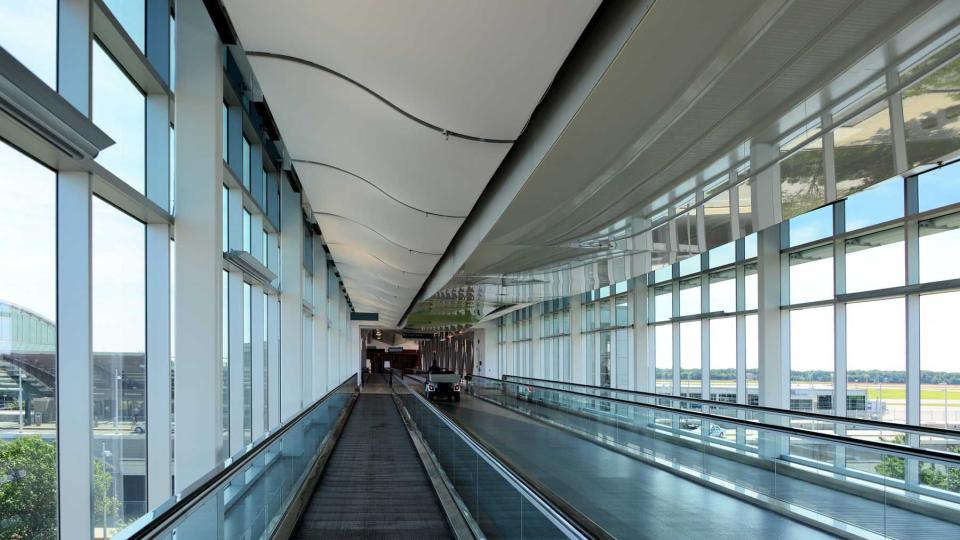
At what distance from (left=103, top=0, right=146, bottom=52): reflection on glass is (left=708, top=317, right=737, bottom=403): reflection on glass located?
40.3ft

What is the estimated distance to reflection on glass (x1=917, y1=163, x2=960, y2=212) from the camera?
29.1 ft

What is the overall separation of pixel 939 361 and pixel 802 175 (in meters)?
4.23

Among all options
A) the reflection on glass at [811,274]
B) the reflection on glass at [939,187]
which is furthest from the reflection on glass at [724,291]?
the reflection on glass at [939,187]

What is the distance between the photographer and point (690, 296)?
16984 millimetres

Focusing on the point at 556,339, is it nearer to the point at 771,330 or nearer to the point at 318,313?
the point at 318,313

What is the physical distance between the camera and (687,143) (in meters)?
6.14

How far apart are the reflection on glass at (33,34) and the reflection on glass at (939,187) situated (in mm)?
9698

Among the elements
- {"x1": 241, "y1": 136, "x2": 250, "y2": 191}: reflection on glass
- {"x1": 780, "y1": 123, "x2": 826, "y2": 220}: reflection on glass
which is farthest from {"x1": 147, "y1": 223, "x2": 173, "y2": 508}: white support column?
{"x1": 780, "y1": 123, "x2": 826, "y2": 220}: reflection on glass

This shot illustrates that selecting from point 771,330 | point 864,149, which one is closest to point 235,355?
point 864,149

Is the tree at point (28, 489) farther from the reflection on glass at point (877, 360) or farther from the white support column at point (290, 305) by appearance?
the reflection on glass at point (877, 360)

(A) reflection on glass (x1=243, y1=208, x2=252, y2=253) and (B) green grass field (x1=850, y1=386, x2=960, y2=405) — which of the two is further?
(A) reflection on glass (x1=243, y1=208, x2=252, y2=253)

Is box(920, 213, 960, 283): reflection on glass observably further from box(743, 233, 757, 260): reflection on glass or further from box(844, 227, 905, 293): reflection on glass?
box(743, 233, 757, 260): reflection on glass

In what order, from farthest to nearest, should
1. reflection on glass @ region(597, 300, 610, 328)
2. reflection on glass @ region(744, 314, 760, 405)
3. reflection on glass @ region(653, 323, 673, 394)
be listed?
reflection on glass @ region(597, 300, 610, 328) → reflection on glass @ region(653, 323, 673, 394) → reflection on glass @ region(744, 314, 760, 405)

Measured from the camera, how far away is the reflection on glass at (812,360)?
1160cm
